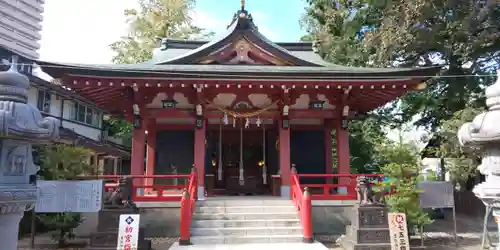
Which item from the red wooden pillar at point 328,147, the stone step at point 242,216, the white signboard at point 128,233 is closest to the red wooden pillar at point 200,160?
the stone step at point 242,216

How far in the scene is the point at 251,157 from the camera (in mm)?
14227

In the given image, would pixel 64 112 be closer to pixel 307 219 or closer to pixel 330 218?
pixel 330 218

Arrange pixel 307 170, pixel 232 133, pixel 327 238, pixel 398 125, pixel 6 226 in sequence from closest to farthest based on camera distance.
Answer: pixel 6 226, pixel 327 238, pixel 307 170, pixel 232 133, pixel 398 125

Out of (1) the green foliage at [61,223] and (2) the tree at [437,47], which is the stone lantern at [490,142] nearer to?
(1) the green foliage at [61,223]

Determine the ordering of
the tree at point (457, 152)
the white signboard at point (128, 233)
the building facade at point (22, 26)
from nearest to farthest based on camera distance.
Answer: the white signboard at point (128, 233) → the tree at point (457, 152) → the building facade at point (22, 26)

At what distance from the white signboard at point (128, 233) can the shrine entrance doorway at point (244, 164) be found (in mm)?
7156

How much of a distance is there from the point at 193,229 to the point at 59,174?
142 inches

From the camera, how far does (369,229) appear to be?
8.23 meters

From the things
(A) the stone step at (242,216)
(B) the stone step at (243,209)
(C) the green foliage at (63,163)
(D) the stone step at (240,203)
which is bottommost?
(A) the stone step at (242,216)

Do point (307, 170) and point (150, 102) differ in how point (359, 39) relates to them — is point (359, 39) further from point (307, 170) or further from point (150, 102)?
point (150, 102)

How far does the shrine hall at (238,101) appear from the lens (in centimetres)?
1012

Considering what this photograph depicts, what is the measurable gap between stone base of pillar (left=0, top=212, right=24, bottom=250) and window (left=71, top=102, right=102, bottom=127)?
20.9 meters

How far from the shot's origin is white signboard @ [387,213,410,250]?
7098 millimetres

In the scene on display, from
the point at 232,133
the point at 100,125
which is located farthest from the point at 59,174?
the point at 100,125
